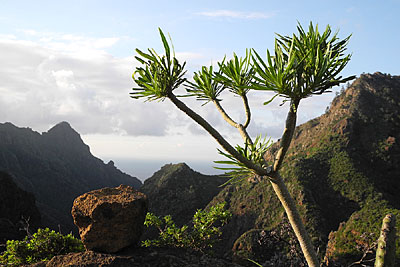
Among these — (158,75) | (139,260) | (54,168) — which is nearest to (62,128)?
(54,168)

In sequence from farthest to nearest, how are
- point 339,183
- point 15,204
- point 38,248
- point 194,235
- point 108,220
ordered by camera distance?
point 15,204 < point 339,183 < point 194,235 < point 38,248 < point 108,220

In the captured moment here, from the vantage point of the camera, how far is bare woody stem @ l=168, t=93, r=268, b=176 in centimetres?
355

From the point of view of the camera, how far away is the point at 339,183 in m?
47.2

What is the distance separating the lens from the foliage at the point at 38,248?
11.2m

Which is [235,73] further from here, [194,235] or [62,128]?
[62,128]

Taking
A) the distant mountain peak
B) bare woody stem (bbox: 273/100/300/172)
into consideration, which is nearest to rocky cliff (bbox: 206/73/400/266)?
bare woody stem (bbox: 273/100/300/172)

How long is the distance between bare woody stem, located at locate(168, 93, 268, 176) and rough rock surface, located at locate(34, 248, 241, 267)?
711 cm

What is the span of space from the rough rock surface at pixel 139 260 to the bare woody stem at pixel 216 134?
711 centimetres

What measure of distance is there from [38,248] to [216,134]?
1077cm

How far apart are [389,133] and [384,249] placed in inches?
2478

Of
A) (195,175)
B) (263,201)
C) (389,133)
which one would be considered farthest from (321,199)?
(195,175)

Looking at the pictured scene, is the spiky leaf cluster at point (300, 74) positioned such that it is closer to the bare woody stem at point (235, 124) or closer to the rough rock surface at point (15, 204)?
the bare woody stem at point (235, 124)

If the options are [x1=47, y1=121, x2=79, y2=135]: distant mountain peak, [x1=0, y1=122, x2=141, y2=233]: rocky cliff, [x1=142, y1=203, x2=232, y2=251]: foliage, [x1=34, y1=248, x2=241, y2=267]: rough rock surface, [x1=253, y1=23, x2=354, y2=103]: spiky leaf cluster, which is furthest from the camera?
[x1=47, y1=121, x2=79, y2=135]: distant mountain peak

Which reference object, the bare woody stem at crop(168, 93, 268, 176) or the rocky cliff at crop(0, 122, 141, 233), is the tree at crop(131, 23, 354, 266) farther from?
the rocky cliff at crop(0, 122, 141, 233)
